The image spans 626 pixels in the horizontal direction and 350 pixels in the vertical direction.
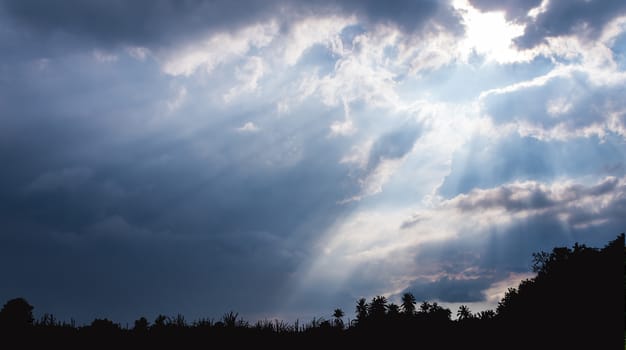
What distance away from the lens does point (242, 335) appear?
17.4 metres

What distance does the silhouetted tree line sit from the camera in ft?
51.9

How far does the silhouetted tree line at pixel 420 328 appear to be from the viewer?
15.8m

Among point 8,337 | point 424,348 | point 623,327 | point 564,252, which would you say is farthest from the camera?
point 564,252

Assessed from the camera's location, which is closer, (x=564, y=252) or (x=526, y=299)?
(x=526, y=299)

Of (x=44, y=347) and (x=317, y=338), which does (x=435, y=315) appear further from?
(x=44, y=347)

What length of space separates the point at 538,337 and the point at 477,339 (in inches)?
230

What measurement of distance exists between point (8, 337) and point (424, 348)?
50.0ft

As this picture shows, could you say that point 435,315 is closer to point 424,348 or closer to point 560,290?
point 424,348

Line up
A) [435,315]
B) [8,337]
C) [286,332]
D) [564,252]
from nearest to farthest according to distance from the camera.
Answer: [8,337] → [286,332] → [435,315] → [564,252]

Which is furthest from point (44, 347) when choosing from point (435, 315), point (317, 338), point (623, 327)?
point (623, 327)


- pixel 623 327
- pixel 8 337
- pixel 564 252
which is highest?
pixel 564 252

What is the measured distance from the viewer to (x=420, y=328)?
68.5 ft

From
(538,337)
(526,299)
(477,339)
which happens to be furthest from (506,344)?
(526,299)

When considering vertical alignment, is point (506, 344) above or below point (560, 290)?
below
